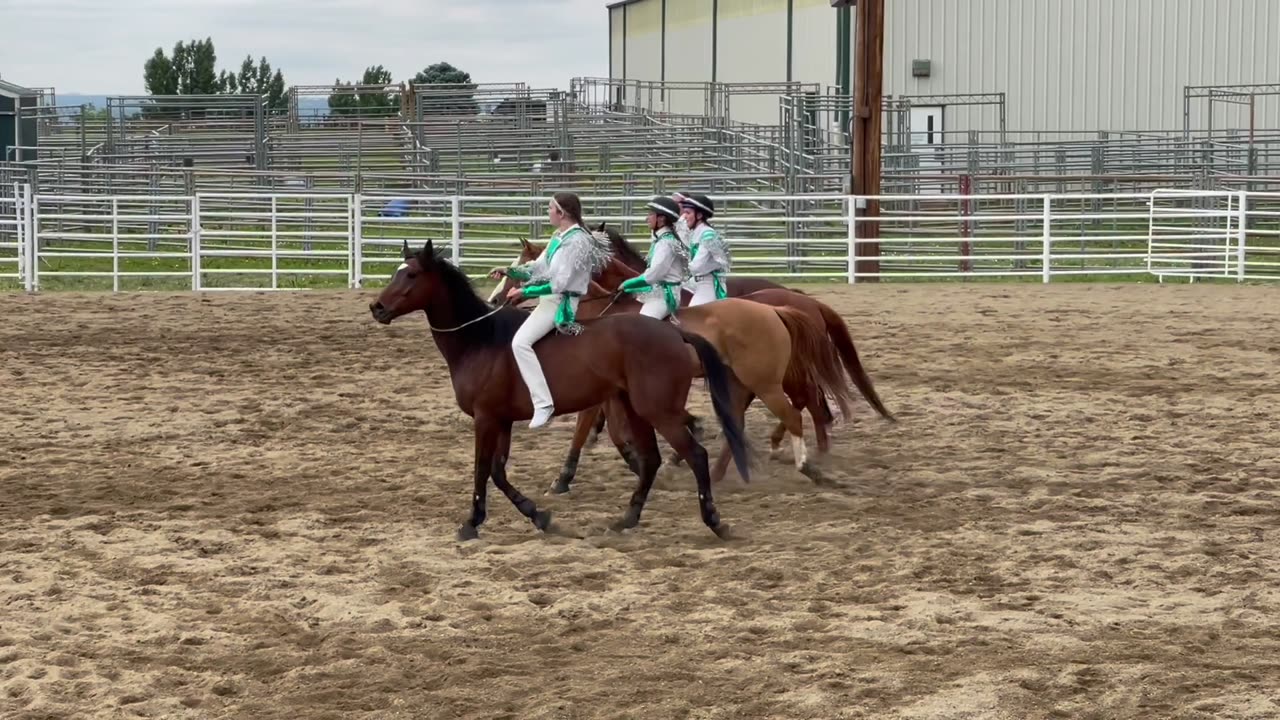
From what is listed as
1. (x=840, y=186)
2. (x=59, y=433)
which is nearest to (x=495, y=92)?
(x=840, y=186)

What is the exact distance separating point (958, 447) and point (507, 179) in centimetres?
1235

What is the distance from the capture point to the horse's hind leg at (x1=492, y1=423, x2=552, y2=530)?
23.6ft

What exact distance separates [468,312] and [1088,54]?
25543mm

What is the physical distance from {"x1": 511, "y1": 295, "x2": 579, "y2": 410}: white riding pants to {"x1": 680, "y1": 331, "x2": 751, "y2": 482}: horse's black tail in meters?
0.63

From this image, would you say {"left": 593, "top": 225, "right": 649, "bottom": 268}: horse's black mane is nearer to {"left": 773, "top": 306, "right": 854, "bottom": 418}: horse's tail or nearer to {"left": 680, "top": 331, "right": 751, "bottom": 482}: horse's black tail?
{"left": 773, "top": 306, "right": 854, "bottom": 418}: horse's tail

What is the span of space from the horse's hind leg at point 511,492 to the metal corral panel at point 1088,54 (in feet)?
81.1

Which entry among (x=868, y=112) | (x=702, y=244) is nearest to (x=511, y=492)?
(x=702, y=244)

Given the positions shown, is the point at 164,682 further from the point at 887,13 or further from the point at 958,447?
the point at 887,13

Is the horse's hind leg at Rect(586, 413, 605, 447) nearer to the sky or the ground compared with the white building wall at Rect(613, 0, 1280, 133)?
nearer to the ground

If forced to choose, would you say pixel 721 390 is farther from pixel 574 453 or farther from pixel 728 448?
pixel 574 453

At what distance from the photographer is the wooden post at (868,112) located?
20094 millimetres

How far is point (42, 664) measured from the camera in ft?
17.1

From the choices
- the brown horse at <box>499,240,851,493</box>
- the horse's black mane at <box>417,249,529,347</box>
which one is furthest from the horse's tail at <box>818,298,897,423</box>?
the horse's black mane at <box>417,249,529,347</box>

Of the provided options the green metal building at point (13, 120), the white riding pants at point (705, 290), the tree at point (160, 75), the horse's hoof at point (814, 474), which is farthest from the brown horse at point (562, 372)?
the tree at point (160, 75)
